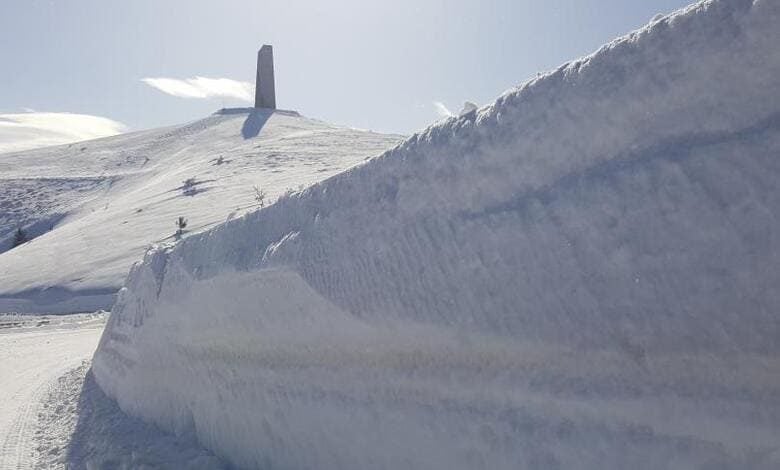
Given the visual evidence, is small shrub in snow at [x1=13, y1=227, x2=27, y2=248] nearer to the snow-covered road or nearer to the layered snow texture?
the snow-covered road

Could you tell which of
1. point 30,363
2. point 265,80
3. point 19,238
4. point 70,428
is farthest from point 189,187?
point 70,428

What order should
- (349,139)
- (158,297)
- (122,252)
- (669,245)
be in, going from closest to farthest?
1. (669,245)
2. (158,297)
3. (122,252)
4. (349,139)

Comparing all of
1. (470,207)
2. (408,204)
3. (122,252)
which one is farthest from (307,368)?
(122,252)

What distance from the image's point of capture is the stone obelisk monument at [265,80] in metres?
41.1

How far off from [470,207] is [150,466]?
7.84ft

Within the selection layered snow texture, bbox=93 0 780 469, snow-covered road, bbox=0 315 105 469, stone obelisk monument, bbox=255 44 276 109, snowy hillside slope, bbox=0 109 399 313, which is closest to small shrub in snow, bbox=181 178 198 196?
snowy hillside slope, bbox=0 109 399 313

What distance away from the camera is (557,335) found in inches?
89.7

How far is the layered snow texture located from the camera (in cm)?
197

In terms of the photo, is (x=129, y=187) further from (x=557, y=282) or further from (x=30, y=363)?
(x=557, y=282)

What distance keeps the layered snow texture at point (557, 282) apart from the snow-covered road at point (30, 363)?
86.8 inches

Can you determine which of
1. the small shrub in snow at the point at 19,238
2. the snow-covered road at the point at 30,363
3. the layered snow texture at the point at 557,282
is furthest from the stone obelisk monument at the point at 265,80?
the layered snow texture at the point at 557,282

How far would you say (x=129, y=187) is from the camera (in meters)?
34.0

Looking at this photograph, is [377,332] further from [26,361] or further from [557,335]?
[26,361]

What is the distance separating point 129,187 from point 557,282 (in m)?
34.6
